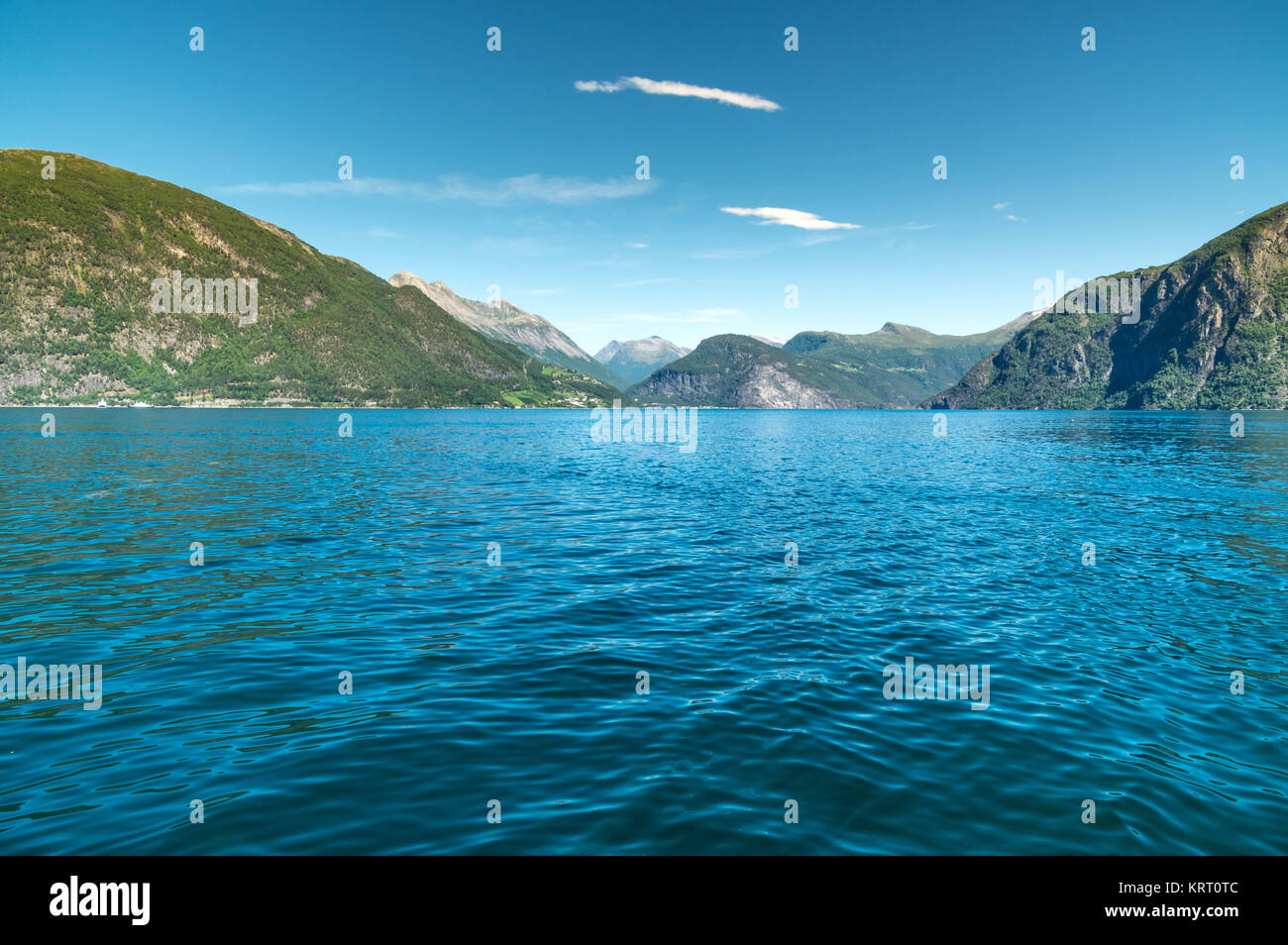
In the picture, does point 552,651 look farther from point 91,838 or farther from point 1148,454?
point 1148,454

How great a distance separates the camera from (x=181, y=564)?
26641 millimetres

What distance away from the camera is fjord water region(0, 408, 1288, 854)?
9.86 metres

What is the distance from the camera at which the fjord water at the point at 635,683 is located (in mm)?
9859

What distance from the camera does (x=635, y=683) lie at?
15656mm
